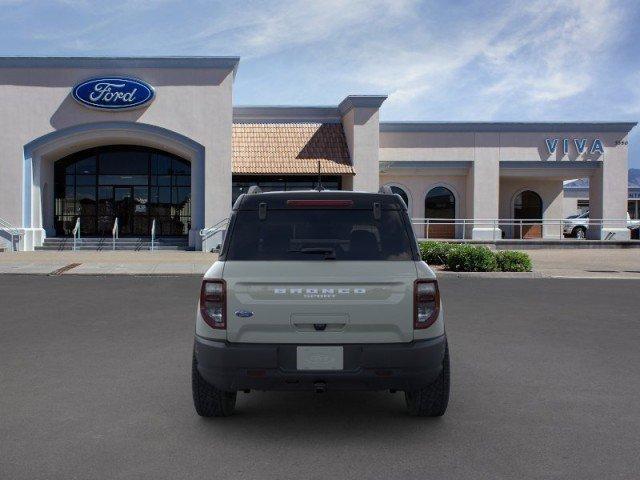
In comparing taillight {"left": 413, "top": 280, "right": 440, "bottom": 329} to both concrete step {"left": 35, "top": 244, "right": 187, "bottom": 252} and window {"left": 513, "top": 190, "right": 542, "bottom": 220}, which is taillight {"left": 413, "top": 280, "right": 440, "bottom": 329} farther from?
window {"left": 513, "top": 190, "right": 542, "bottom": 220}

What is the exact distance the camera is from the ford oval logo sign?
86.4ft

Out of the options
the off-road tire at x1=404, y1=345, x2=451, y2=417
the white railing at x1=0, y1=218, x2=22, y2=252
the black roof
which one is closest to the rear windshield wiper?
the black roof

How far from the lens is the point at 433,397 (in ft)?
16.6

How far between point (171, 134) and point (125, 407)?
22.7m


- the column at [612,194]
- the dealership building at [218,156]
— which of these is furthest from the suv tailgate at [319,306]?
the column at [612,194]

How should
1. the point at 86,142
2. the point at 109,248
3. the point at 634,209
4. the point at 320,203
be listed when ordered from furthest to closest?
the point at 634,209 < the point at 86,142 < the point at 109,248 < the point at 320,203

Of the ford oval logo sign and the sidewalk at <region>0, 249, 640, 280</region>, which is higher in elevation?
the ford oval logo sign

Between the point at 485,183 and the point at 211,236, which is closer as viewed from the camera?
the point at 211,236

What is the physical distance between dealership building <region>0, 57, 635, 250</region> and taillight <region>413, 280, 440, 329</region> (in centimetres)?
2296

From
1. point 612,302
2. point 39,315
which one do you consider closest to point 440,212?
point 612,302

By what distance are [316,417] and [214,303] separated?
1.36 meters

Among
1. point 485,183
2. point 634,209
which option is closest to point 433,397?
point 485,183

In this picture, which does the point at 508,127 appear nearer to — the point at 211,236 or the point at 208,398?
the point at 211,236

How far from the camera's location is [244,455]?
441cm
